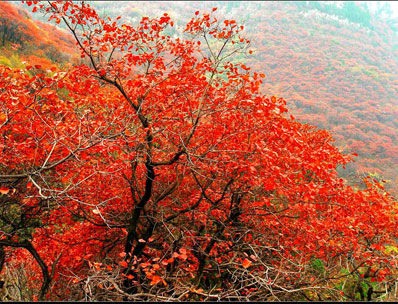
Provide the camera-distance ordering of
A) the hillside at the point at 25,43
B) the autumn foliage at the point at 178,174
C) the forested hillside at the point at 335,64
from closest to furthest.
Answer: the autumn foliage at the point at 178,174, the hillside at the point at 25,43, the forested hillside at the point at 335,64

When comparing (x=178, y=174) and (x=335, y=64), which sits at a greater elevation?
(x=335, y=64)

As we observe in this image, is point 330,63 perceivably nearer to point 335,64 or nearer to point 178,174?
point 335,64

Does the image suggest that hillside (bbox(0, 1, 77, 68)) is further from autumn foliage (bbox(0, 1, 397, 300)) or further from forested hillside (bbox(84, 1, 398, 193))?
autumn foliage (bbox(0, 1, 397, 300))

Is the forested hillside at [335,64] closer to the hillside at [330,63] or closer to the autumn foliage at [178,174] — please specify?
the hillside at [330,63]

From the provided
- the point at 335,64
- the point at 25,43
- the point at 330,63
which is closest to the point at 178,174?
the point at 25,43

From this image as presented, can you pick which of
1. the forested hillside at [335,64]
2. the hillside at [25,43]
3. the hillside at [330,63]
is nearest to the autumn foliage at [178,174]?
the hillside at [330,63]

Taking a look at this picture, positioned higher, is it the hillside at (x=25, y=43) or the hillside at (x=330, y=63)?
the hillside at (x=330, y=63)

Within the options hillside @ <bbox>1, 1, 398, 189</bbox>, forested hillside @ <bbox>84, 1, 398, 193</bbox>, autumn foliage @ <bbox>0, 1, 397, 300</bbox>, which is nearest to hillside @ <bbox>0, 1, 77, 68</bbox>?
hillside @ <bbox>1, 1, 398, 189</bbox>

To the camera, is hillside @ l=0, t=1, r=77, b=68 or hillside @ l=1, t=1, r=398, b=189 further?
hillside @ l=1, t=1, r=398, b=189

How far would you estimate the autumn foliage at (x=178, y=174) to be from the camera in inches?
238

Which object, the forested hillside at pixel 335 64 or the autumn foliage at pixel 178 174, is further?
the forested hillside at pixel 335 64

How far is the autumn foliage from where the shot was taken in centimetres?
605

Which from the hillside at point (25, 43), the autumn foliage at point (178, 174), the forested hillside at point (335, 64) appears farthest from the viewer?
the forested hillside at point (335, 64)

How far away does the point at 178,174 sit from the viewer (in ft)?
27.9
